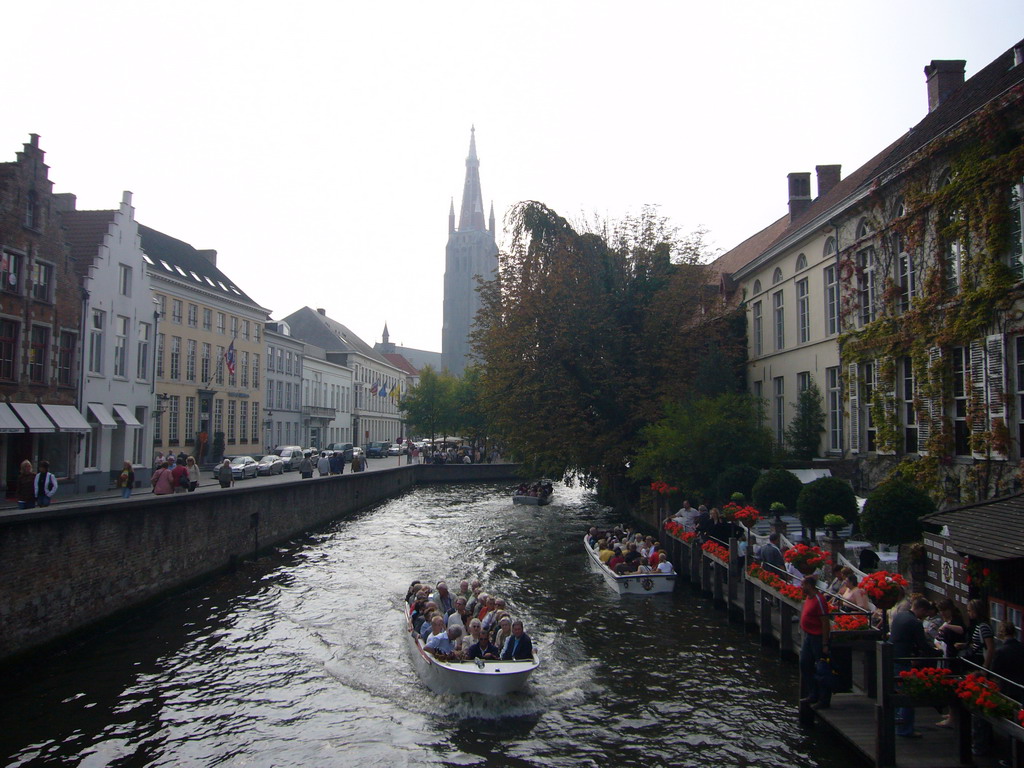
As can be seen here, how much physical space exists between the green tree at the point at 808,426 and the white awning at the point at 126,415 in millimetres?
26469

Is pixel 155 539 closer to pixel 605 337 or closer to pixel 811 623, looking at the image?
pixel 811 623

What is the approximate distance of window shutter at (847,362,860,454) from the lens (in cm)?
2478

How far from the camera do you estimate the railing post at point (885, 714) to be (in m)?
9.20

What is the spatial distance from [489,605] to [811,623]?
20.7ft

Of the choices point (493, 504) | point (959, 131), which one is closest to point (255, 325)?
point (493, 504)

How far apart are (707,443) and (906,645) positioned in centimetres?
1511

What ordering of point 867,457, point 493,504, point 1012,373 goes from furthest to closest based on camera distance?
point 493,504 < point 867,457 < point 1012,373

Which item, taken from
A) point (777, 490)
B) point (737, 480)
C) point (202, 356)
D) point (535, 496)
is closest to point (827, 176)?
point (737, 480)

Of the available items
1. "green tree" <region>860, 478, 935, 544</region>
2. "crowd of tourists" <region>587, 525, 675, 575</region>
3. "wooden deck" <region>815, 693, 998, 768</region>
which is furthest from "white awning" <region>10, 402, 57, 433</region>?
"wooden deck" <region>815, 693, 998, 768</region>

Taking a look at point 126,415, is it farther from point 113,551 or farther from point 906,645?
point 906,645

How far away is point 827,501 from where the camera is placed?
18.4 meters

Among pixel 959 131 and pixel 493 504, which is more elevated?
pixel 959 131

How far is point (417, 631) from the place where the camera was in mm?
15172

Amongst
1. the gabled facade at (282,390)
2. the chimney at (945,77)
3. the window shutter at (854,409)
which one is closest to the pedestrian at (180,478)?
the window shutter at (854,409)
